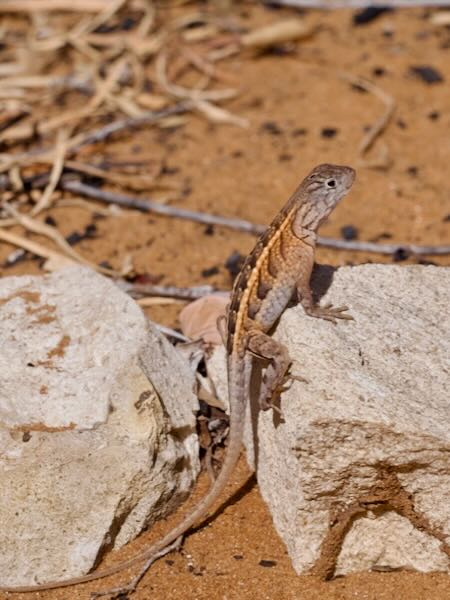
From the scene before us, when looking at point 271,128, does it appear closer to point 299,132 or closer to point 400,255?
point 299,132

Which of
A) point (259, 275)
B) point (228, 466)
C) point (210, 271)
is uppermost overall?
point (259, 275)

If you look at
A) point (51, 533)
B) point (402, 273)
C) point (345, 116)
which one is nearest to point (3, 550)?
point (51, 533)

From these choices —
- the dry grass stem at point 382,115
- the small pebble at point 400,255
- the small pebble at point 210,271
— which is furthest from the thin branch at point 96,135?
the small pebble at point 400,255

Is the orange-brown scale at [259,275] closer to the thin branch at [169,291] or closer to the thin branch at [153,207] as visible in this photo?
the thin branch at [169,291]

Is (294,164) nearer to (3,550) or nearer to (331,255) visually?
(331,255)

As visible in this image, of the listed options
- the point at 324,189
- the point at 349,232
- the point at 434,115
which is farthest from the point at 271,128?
the point at 324,189

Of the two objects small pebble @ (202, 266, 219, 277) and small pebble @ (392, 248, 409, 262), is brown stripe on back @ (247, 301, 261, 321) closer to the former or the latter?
small pebble @ (202, 266, 219, 277)
